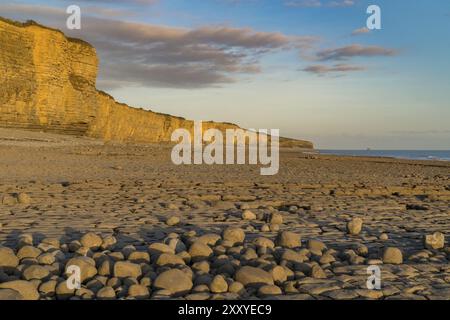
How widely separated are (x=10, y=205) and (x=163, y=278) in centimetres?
542

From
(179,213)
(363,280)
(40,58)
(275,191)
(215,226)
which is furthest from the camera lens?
(40,58)

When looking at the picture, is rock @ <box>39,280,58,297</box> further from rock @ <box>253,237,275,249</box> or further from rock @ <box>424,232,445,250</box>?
rock @ <box>424,232,445,250</box>

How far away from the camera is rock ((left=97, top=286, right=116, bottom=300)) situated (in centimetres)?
318

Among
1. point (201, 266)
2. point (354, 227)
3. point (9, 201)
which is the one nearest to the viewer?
point (201, 266)

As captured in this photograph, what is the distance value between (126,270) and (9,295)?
2.90 ft

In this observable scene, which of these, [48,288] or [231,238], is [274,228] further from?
[48,288]

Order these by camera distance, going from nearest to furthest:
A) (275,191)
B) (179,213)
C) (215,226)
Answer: (215,226) → (179,213) → (275,191)

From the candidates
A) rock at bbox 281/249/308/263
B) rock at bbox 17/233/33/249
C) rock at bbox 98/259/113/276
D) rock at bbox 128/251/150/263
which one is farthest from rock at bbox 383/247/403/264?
rock at bbox 17/233/33/249

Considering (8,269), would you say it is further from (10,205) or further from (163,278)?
(10,205)

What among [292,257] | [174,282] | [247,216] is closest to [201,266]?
[174,282]

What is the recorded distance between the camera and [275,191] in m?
10.8

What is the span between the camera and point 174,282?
11.1ft

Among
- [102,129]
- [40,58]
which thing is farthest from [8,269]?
[102,129]

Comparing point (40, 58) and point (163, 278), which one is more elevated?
point (40, 58)
